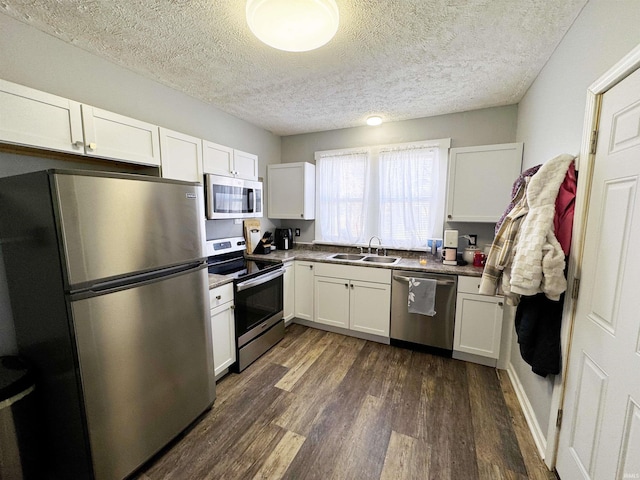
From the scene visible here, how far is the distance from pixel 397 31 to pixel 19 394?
2733mm

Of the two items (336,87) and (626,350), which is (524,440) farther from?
(336,87)

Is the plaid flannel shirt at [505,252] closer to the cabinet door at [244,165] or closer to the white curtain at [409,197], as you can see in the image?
the white curtain at [409,197]

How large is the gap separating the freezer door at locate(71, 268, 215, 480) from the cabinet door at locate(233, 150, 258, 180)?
1.32 m

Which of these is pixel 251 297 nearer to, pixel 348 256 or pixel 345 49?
pixel 348 256

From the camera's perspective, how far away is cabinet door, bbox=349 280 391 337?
268 centimetres

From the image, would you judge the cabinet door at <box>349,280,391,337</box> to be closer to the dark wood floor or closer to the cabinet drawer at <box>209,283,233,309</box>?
the dark wood floor

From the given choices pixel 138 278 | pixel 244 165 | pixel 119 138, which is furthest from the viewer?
pixel 244 165

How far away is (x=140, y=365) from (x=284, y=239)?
2315mm

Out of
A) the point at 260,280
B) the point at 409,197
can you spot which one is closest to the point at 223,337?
the point at 260,280

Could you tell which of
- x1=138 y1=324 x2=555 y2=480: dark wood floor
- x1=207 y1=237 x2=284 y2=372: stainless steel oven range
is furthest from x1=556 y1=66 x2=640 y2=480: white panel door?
x1=207 y1=237 x2=284 y2=372: stainless steel oven range

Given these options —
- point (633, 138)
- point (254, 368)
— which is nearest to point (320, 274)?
point (254, 368)

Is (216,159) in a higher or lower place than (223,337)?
higher

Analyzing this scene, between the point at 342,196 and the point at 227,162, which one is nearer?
Result: the point at 227,162

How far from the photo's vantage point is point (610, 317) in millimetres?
1047
